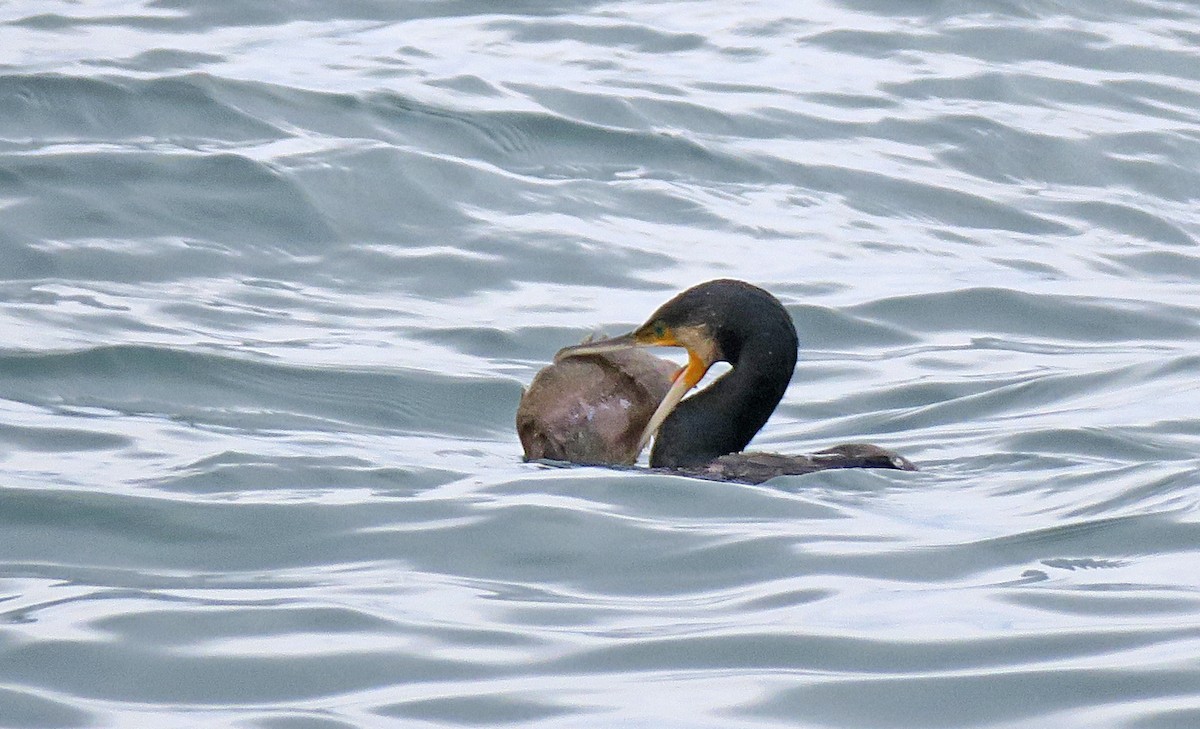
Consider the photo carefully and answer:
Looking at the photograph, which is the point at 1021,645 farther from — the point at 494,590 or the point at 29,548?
the point at 29,548

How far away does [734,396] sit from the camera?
6664 mm

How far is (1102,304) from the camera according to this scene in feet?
33.3

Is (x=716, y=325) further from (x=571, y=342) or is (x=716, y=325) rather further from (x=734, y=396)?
(x=571, y=342)

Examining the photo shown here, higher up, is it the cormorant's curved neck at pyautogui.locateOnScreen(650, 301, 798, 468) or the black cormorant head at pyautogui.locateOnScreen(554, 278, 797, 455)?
the black cormorant head at pyautogui.locateOnScreen(554, 278, 797, 455)

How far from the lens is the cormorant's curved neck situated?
662 cm

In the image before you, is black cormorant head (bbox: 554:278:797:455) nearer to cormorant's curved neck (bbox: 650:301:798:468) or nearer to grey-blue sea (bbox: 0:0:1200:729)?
cormorant's curved neck (bbox: 650:301:798:468)

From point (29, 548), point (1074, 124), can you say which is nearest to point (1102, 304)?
point (1074, 124)

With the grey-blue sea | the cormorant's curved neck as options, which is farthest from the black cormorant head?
the grey-blue sea

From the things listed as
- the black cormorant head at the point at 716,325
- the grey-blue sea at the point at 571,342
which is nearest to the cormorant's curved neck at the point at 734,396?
the black cormorant head at the point at 716,325

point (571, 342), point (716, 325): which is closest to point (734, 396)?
point (716, 325)

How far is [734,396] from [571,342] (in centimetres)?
251

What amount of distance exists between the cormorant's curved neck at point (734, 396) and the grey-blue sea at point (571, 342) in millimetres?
537

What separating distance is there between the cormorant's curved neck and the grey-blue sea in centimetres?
54

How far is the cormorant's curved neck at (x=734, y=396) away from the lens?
21.7ft
